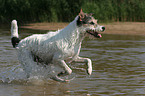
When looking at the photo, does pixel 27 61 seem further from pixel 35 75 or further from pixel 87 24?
pixel 87 24

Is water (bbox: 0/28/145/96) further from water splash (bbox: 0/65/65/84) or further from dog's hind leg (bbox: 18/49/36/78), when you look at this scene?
dog's hind leg (bbox: 18/49/36/78)

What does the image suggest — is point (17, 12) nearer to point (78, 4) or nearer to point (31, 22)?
point (31, 22)

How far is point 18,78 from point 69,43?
156cm

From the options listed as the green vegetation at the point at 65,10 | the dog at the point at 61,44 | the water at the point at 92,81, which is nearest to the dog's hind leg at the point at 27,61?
the dog at the point at 61,44

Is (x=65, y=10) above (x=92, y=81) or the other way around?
above

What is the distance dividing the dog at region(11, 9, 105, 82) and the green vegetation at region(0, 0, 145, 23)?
20.8 m

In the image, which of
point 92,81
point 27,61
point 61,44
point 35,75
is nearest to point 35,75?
point 35,75

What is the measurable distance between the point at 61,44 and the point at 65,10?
2355 centimetres

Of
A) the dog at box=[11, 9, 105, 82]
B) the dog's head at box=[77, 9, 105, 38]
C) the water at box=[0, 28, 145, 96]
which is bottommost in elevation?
the water at box=[0, 28, 145, 96]

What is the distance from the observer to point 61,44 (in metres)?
8.64

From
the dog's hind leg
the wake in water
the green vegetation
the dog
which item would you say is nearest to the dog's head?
the dog

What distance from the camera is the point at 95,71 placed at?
1044 centimetres

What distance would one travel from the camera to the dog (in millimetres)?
8562

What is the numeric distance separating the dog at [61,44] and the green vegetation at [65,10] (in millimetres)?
20751
